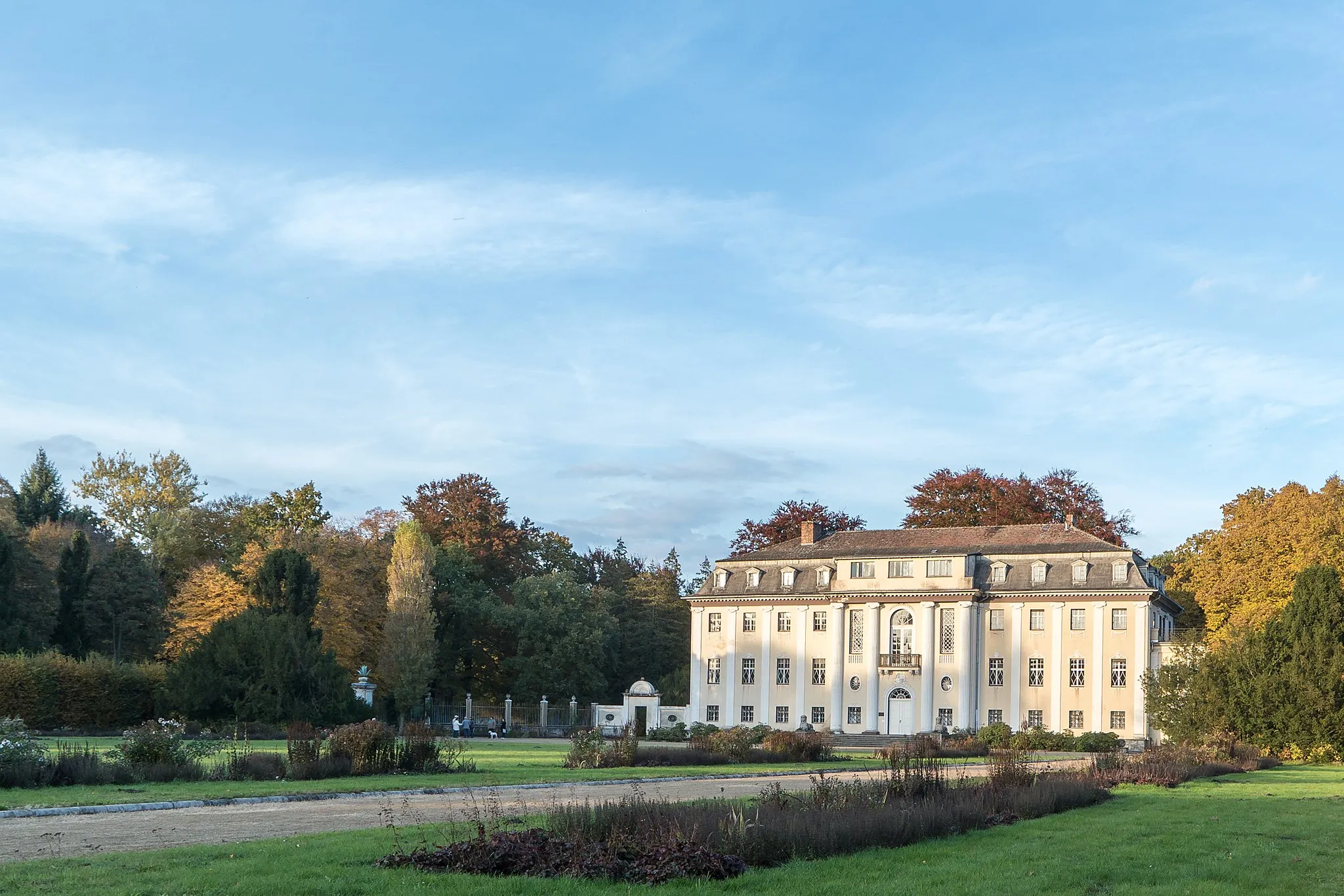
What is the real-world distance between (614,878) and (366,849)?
2.73 meters

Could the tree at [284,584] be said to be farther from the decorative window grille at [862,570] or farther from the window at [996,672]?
the window at [996,672]

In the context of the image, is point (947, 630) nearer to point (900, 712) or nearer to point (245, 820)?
point (900, 712)

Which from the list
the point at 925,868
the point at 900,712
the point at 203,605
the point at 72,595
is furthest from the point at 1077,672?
the point at 925,868

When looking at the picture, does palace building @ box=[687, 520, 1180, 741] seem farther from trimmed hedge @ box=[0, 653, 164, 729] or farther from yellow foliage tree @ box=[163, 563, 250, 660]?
trimmed hedge @ box=[0, 653, 164, 729]

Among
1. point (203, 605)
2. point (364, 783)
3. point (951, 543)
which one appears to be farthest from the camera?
point (951, 543)

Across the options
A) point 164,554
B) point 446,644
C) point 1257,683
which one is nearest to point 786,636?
point 446,644

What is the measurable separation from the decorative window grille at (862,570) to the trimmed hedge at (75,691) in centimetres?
3298

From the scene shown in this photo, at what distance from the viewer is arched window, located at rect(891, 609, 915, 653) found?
6347 cm

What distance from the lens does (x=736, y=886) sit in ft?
33.9

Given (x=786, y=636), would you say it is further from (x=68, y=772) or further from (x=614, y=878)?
(x=614, y=878)

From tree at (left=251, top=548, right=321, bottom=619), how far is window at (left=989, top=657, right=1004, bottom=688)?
105 ft

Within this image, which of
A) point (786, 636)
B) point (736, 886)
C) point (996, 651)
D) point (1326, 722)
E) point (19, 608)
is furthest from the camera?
point (786, 636)

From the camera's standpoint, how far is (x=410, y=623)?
207 feet

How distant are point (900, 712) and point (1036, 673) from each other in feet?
22.2
